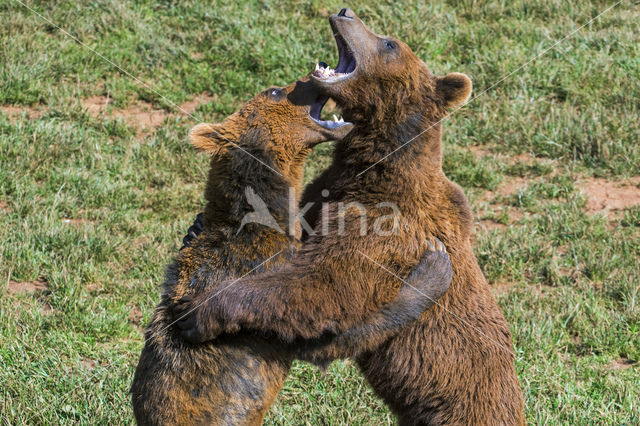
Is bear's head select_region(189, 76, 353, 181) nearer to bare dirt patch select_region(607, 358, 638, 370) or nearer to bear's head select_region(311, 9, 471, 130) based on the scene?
bear's head select_region(311, 9, 471, 130)

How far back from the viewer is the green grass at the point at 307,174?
602 centimetres

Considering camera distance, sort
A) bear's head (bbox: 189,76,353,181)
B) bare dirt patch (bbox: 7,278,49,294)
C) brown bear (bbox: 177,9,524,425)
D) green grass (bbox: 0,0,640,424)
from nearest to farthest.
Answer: brown bear (bbox: 177,9,524,425), bear's head (bbox: 189,76,353,181), green grass (bbox: 0,0,640,424), bare dirt patch (bbox: 7,278,49,294)

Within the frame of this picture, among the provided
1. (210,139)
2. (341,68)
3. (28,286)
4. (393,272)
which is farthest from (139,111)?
(393,272)

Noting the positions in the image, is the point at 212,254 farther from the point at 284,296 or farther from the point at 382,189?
the point at 382,189

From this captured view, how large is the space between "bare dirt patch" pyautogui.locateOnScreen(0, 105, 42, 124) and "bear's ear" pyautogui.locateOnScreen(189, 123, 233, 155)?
456 cm

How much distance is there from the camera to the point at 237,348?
473 cm

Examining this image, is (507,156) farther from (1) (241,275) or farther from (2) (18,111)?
(2) (18,111)

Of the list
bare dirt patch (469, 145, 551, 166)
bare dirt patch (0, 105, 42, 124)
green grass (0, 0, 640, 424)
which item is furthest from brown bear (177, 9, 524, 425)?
bare dirt patch (0, 105, 42, 124)

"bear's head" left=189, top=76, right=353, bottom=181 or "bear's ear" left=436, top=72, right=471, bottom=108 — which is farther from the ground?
"bear's ear" left=436, top=72, right=471, bottom=108

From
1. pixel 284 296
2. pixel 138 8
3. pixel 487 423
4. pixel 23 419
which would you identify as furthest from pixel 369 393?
pixel 138 8

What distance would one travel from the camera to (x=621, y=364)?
21.3ft

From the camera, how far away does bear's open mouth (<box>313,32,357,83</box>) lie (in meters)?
5.06

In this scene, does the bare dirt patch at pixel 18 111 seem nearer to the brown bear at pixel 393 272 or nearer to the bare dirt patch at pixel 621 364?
the brown bear at pixel 393 272

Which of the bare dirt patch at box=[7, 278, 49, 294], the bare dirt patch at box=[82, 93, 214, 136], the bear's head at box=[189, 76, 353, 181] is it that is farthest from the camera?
the bare dirt patch at box=[82, 93, 214, 136]
